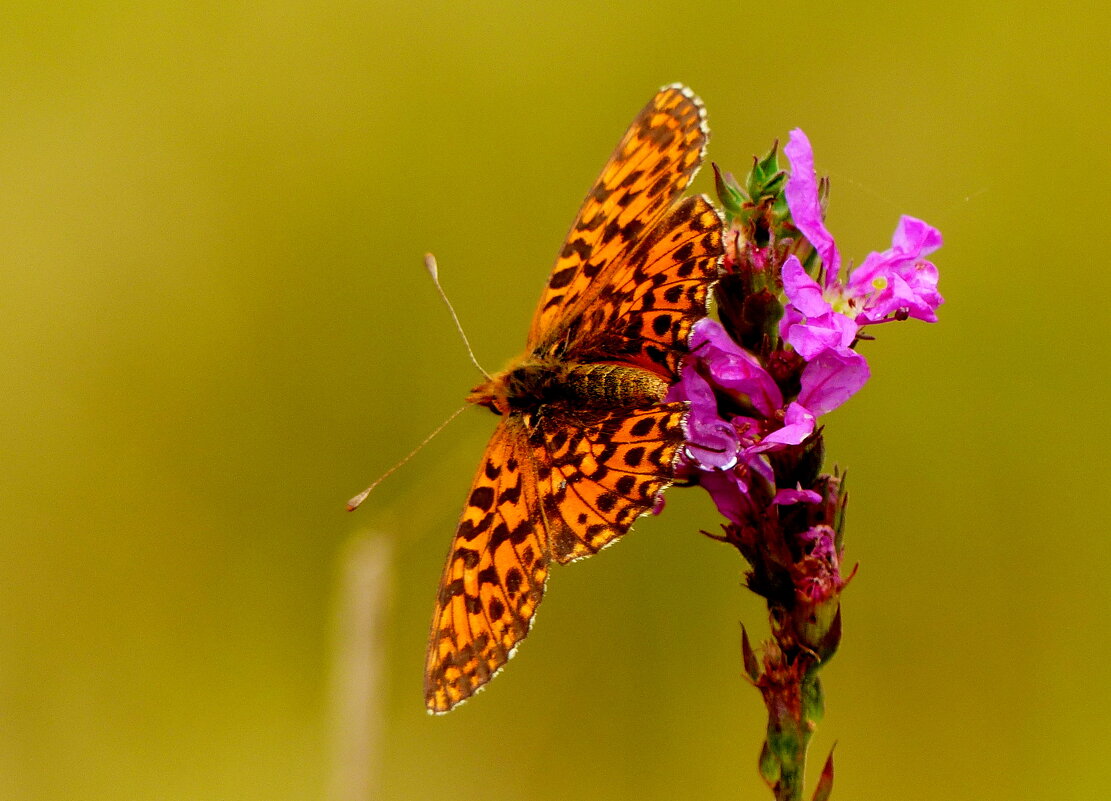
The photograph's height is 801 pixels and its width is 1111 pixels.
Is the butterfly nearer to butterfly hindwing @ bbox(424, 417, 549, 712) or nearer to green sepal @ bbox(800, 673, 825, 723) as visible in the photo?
butterfly hindwing @ bbox(424, 417, 549, 712)

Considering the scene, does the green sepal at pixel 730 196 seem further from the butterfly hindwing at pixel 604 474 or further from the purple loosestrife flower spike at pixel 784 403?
the butterfly hindwing at pixel 604 474

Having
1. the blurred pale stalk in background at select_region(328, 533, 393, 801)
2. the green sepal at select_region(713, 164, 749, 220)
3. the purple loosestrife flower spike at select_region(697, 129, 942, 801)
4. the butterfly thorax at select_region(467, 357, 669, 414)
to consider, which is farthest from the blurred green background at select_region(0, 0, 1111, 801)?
the green sepal at select_region(713, 164, 749, 220)

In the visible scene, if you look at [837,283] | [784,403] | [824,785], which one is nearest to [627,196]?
[837,283]

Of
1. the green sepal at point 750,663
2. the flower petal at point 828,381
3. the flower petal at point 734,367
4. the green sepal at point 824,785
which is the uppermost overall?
the flower petal at point 734,367

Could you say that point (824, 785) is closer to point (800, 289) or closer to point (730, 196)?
point (800, 289)

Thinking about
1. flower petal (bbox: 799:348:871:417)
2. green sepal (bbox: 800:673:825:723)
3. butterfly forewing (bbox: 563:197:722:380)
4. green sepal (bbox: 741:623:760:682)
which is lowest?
green sepal (bbox: 800:673:825:723)

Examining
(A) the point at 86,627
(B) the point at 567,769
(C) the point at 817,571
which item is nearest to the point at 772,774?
(C) the point at 817,571

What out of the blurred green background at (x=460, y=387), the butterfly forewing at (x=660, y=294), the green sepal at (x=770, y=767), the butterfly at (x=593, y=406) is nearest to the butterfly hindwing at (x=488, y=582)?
the butterfly at (x=593, y=406)

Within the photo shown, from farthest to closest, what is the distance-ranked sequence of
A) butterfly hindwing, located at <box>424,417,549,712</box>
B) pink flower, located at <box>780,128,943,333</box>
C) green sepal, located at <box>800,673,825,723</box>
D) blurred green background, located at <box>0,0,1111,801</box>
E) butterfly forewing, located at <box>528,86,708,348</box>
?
blurred green background, located at <box>0,0,1111,801</box> → butterfly forewing, located at <box>528,86,708,348</box> → butterfly hindwing, located at <box>424,417,549,712</box> → green sepal, located at <box>800,673,825,723</box> → pink flower, located at <box>780,128,943,333</box>
